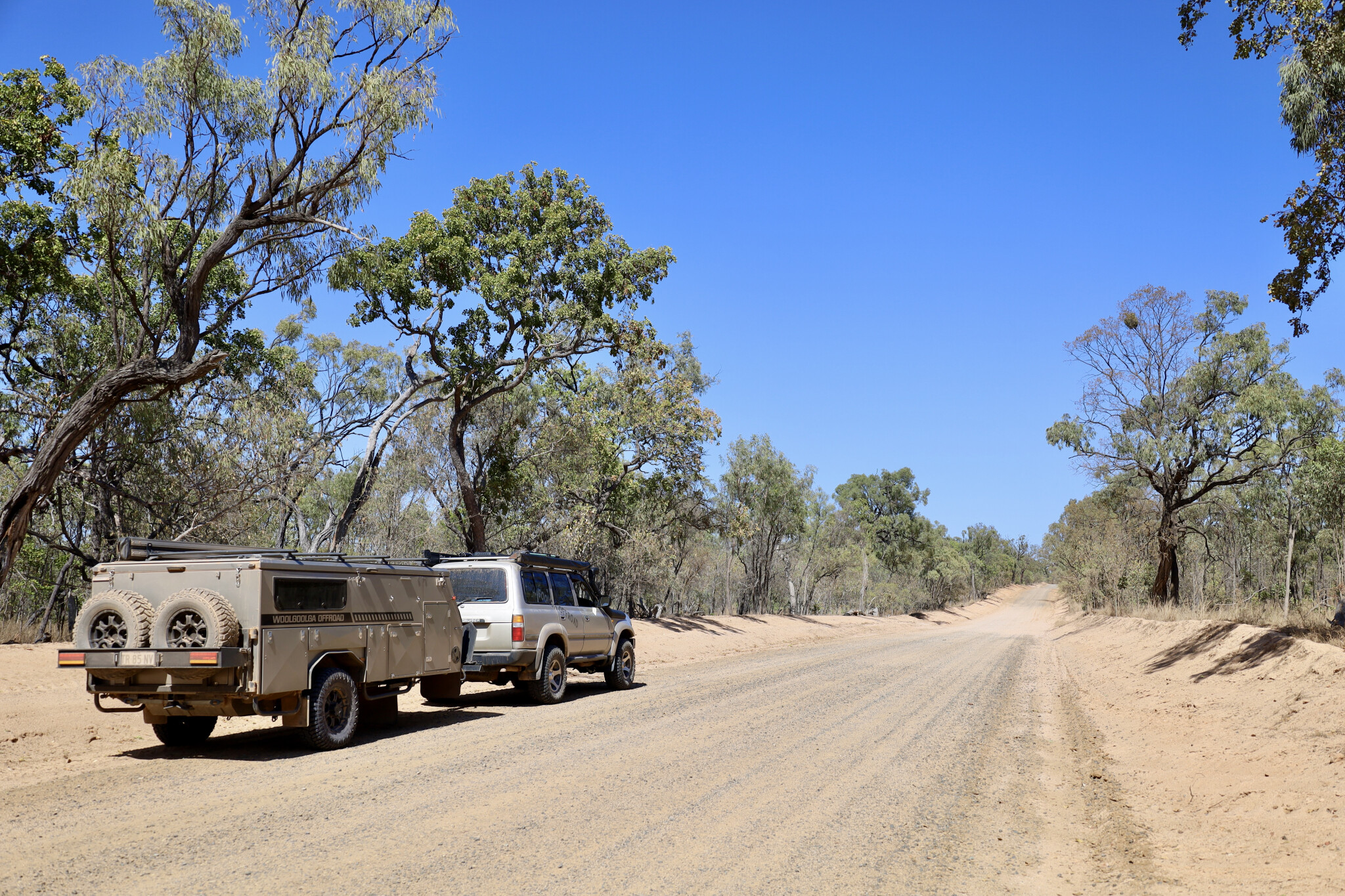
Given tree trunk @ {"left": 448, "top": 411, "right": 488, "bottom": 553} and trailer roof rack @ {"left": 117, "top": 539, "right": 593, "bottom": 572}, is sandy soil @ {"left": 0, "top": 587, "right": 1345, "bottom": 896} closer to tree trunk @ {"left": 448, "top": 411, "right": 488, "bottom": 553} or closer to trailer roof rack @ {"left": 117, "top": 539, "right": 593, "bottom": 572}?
trailer roof rack @ {"left": 117, "top": 539, "right": 593, "bottom": 572}

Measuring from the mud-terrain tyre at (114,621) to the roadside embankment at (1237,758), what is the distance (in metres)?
9.24

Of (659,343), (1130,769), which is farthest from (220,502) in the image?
(1130,769)

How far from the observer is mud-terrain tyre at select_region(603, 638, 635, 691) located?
16406mm

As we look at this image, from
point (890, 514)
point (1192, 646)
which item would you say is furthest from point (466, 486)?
point (890, 514)

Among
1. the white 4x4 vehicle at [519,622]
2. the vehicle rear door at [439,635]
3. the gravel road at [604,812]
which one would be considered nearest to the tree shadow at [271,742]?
the gravel road at [604,812]

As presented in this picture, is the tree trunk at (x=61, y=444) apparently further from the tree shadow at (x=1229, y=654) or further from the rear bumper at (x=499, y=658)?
the tree shadow at (x=1229, y=654)

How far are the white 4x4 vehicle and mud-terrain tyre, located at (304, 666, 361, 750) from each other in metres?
2.12

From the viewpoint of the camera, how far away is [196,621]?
8.72 m

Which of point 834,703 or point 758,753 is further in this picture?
point 834,703

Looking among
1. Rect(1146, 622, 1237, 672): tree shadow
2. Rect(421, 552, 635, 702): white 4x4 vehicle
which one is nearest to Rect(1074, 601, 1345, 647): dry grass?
Rect(1146, 622, 1237, 672): tree shadow

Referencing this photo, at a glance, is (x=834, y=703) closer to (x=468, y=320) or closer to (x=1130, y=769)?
(x=1130, y=769)

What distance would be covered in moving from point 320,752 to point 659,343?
19373 mm

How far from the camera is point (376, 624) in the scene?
34.6 ft

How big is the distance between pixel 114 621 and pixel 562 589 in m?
7.25
